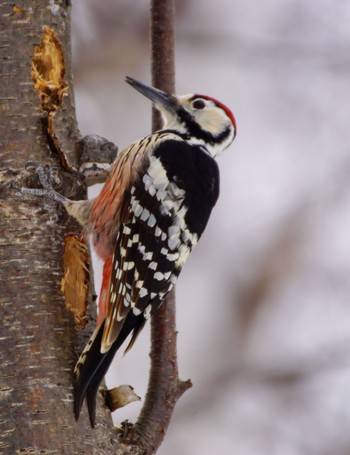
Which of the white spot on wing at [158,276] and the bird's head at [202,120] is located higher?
the bird's head at [202,120]

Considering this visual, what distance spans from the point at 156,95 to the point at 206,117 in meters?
0.29

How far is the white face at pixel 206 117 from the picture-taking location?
10.8 feet

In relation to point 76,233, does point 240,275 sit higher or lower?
lower

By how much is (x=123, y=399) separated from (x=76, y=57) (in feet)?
7.16

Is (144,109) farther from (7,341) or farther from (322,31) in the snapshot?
(7,341)

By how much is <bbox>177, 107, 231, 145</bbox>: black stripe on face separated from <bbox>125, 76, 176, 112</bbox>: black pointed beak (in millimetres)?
57

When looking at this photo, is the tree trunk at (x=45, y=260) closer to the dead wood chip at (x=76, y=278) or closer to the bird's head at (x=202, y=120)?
the dead wood chip at (x=76, y=278)

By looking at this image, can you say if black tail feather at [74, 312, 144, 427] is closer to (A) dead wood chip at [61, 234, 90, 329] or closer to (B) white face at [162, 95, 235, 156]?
(A) dead wood chip at [61, 234, 90, 329]

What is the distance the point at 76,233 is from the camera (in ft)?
8.93

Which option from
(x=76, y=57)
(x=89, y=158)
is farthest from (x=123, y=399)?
(x=76, y=57)

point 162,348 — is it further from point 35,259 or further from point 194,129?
point 194,129

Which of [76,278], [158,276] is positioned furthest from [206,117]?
[76,278]

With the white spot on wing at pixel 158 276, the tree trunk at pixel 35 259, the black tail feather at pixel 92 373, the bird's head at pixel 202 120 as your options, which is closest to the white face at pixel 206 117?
the bird's head at pixel 202 120

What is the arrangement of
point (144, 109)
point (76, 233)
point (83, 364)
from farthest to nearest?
point (144, 109)
point (76, 233)
point (83, 364)
